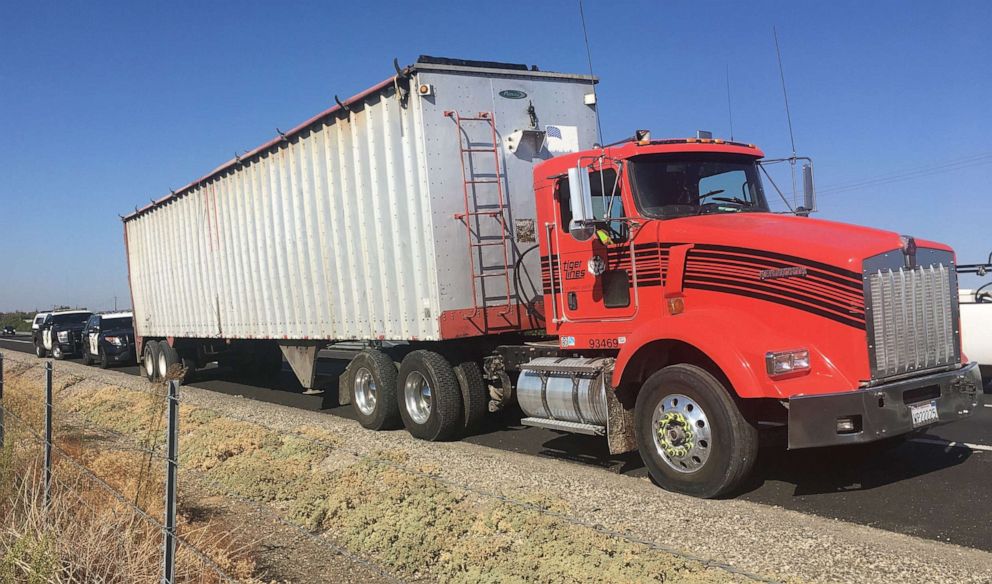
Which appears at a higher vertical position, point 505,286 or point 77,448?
point 505,286

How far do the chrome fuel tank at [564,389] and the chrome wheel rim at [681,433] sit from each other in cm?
73

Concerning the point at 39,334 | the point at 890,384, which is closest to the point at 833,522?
the point at 890,384

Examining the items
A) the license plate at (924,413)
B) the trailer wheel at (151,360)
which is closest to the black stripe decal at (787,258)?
the license plate at (924,413)

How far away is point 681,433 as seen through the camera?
573 centimetres

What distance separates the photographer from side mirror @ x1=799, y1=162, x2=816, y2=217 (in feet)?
23.6

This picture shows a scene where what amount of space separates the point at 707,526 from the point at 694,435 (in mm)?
873

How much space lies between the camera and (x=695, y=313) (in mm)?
5816

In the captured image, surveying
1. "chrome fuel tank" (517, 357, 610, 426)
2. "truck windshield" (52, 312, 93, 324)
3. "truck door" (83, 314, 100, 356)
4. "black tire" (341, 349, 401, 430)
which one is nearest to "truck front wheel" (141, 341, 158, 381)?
"truck door" (83, 314, 100, 356)

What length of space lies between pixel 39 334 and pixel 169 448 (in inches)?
1303

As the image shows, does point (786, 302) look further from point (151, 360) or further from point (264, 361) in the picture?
point (151, 360)

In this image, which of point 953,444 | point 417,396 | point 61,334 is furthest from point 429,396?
point 61,334

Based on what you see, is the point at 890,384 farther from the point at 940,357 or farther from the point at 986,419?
the point at 986,419

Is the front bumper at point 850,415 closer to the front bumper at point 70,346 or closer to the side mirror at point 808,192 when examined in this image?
the side mirror at point 808,192

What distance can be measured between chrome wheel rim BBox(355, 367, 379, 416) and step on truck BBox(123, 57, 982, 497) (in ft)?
0.11
